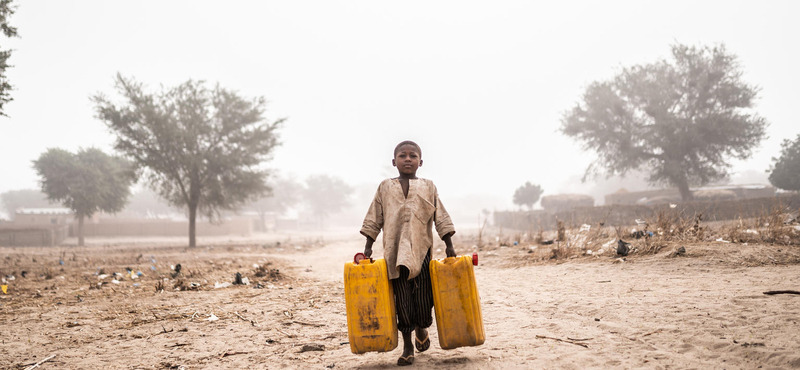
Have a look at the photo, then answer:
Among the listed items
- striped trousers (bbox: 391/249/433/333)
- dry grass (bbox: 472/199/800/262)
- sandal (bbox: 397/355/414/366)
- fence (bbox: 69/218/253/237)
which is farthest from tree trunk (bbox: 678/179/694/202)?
fence (bbox: 69/218/253/237)

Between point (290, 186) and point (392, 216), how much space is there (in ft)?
229

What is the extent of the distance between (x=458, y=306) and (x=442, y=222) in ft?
2.27

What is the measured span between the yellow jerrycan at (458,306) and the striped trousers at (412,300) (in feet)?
0.78

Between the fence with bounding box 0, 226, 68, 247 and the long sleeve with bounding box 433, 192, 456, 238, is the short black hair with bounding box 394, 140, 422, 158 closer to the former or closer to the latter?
the long sleeve with bounding box 433, 192, 456, 238

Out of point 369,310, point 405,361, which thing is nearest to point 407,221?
point 369,310

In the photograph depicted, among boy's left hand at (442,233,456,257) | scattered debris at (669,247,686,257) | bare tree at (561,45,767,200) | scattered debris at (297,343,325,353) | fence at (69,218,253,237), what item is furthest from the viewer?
fence at (69,218,253,237)

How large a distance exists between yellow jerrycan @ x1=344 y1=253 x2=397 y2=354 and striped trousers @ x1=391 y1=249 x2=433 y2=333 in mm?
209

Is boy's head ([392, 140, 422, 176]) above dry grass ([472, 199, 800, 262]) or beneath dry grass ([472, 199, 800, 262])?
above

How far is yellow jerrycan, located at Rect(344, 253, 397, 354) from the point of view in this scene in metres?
2.77

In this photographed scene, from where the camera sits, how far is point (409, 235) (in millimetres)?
3061

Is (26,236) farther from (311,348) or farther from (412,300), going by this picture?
(412,300)

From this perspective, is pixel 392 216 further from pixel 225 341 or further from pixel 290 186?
pixel 290 186

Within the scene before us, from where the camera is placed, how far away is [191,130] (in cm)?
1947

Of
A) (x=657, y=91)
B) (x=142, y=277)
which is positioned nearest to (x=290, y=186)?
(x=657, y=91)
